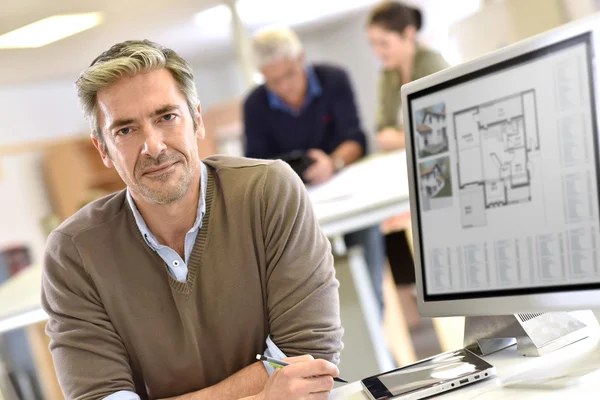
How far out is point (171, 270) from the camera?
1.23 m

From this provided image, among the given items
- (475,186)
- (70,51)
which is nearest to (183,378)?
(475,186)

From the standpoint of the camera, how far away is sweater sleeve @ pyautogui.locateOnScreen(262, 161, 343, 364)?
1.17 m

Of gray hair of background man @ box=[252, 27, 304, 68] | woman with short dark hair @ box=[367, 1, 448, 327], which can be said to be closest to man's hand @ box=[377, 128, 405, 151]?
woman with short dark hair @ box=[367, 1, 448, 327]

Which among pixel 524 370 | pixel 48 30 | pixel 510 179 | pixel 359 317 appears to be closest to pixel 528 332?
pixel 524 370

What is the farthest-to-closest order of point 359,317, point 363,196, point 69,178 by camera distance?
point 69,178, point 363,196, point 359,317

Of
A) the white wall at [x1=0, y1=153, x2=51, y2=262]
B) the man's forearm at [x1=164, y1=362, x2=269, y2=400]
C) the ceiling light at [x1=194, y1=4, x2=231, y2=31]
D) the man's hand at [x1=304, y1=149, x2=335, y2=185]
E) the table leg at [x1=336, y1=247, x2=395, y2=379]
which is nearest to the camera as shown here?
the man's forearm at [x1=164, y1=362, x2=269, y2=400]

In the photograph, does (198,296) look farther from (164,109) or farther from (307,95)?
(307,95)

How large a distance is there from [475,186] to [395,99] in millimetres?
2121

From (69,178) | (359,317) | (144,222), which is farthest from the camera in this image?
(69,178)

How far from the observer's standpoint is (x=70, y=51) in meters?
6.18

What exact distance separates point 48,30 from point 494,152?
520 centimetres

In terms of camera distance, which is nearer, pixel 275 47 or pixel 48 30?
pixel 275 47

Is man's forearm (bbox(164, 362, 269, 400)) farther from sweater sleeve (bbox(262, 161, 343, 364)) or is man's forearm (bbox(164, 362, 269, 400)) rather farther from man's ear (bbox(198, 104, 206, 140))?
man's ear (bbox(198, 104, 206, 140))

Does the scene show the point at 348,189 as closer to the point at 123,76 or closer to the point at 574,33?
the point at 123,76
